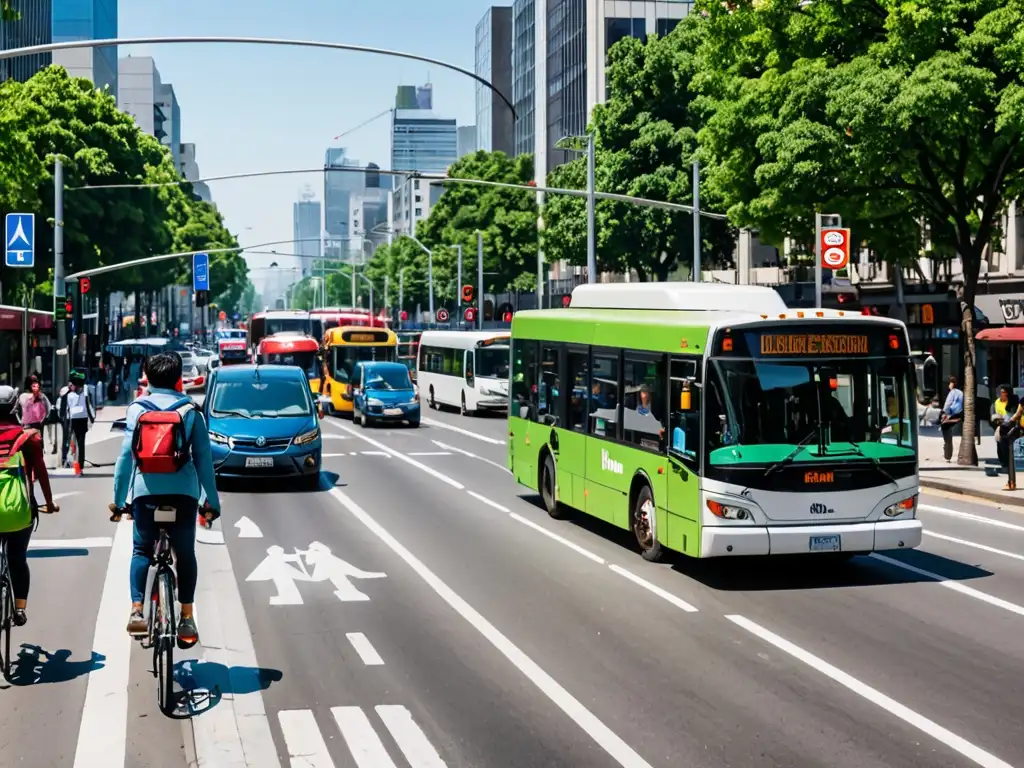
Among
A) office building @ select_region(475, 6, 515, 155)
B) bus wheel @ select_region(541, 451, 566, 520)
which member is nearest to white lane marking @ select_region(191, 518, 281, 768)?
bus wheel @ select_region(541, 451, 566, 520)

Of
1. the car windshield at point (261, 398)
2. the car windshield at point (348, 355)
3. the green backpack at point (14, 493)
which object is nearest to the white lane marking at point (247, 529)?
the car windshield at point (261, 398)

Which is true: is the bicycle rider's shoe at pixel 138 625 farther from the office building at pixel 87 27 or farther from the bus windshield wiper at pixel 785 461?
the office building at pixel 87 27

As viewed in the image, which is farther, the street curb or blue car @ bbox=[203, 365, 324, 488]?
blue car @ bbox=[203, 365, 324, 488]

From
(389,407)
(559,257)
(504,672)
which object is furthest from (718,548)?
(559,257)

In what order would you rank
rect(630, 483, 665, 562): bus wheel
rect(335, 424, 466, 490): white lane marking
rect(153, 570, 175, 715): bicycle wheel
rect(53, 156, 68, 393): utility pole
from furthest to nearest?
rect(53, 156, 68, 393): utility pole
rect(335, 424, 466, 490): white lane marking
rect(630, 483, 665, 562): bus wheel
rect(153, 570, 175, 715): bicycle wheel

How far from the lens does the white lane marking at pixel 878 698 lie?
8055 mm

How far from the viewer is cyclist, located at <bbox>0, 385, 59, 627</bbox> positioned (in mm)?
9500

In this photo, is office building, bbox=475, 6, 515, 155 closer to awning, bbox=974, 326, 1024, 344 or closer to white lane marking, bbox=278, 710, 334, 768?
awning, bbox=974, 326, 1024, 344

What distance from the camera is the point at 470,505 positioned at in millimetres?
21016

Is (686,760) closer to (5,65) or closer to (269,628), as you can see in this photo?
(269,628)

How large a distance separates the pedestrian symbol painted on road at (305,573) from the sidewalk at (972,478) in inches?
422

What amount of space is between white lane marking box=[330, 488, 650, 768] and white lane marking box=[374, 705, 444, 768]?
91cm

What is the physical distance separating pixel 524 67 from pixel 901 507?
3841 inches

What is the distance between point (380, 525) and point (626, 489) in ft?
12.7
